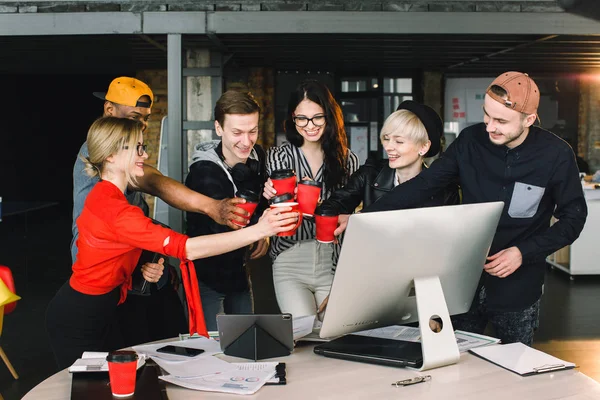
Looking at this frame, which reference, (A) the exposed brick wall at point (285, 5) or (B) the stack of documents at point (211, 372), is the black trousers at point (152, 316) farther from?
(A) the exposed brick wall at point (285, 5)

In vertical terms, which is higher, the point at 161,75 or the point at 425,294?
the point at 161,75

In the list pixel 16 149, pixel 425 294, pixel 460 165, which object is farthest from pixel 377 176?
pixel 16 149

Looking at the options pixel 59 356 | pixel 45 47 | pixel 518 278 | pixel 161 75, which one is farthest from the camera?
pixel 161 75

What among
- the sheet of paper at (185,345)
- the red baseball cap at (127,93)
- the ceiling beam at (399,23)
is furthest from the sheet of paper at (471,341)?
the ceiling beam at (399,23)

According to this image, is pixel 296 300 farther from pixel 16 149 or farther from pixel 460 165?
pixel 16 149

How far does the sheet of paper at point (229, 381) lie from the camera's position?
190 cm

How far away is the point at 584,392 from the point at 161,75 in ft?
33.0

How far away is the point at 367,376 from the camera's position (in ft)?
6.65

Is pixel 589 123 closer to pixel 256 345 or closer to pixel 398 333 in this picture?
pixel 398 333

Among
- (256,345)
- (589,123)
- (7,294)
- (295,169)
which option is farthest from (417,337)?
(589,123)

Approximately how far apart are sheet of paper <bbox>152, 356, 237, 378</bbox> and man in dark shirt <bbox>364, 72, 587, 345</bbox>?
1015 millimetres

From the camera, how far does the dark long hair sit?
2.93 metres

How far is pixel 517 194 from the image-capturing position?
2.62 meters

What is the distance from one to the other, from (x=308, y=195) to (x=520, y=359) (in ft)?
3.02
